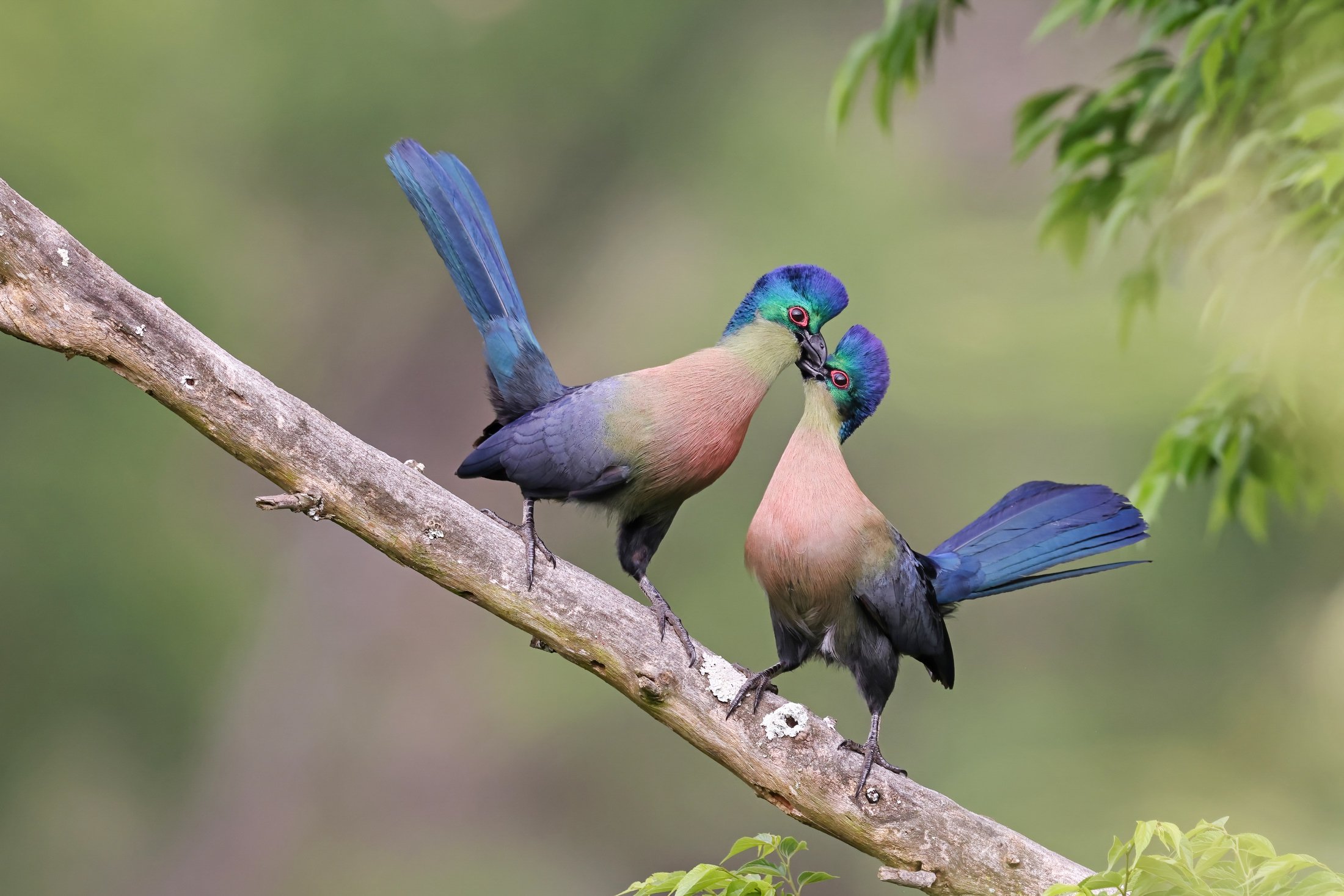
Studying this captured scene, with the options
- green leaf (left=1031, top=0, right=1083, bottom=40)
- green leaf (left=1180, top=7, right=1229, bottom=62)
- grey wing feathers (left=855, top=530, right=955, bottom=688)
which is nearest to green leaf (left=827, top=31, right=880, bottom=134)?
green leaf (left=1031, top=0, right=1083, bottom=40)

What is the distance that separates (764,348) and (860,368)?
108 millimetres

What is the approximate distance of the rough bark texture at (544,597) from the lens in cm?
131

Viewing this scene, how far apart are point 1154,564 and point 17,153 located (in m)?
4.57

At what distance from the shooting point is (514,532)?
1.42 meters

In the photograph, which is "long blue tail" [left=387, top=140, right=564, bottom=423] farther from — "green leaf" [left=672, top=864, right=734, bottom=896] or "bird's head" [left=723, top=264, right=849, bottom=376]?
"green leaf" [left=672, top=864, right=734, bottom=896]

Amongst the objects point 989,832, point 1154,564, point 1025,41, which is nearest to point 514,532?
point 989,832

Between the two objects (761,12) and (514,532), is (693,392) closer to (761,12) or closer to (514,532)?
(514,532)

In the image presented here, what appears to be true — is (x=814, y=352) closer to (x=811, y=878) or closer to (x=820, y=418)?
(x=820, y=418)

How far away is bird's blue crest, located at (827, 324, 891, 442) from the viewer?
1.24 metres

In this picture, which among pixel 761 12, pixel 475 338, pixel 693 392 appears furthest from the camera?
pixel 761 12

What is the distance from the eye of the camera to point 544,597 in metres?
1.38

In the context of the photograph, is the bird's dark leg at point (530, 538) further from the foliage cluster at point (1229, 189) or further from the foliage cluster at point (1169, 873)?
the foliage cluster at point (1229, 189)

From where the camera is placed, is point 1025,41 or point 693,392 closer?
point 693,392

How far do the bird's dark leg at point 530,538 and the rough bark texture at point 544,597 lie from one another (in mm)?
12
